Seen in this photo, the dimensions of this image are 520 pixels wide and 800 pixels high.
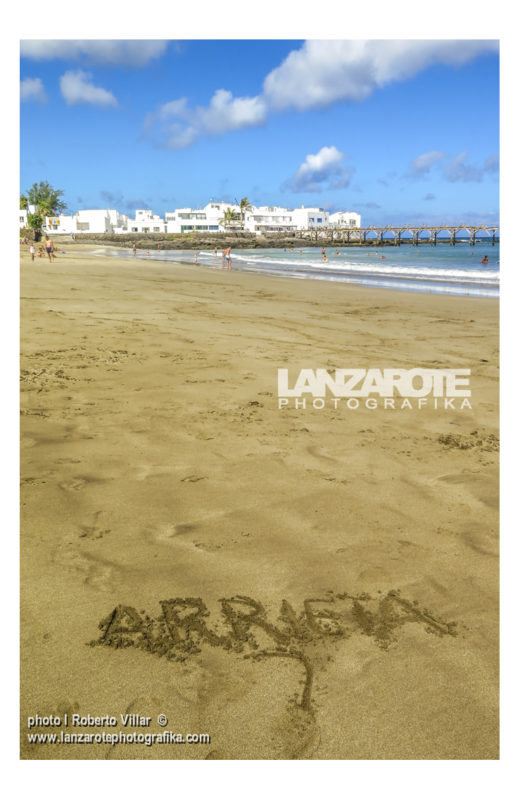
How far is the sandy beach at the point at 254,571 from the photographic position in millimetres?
1788

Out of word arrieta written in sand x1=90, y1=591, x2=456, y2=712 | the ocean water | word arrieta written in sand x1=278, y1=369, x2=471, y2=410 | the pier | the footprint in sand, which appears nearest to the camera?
word arrieta written in sand x1=90, y1=591, x2=456, y2=712

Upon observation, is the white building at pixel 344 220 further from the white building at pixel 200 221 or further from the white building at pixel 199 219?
the white building at pixel 199 219

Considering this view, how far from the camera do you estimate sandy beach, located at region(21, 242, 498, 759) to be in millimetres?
1788

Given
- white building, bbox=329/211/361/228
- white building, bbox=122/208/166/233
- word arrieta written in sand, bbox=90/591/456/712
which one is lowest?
word arrieta written in sand, bbox=90/591/456/712

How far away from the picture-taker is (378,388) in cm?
541

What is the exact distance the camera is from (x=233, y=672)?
194 cm

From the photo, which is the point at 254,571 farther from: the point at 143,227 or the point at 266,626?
the point at 143,227

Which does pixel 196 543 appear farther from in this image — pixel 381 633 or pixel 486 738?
pixel 486 738

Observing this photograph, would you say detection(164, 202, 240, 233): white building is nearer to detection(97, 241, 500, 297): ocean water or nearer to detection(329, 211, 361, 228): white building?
detection(329, 211, 361, 228): white building

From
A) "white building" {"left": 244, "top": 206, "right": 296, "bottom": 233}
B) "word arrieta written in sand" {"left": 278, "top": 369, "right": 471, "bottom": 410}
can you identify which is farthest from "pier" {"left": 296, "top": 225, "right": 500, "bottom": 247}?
"word arrieta written in sand" {"left": 278, "top": 369, "right": 471, "bottom": 410}

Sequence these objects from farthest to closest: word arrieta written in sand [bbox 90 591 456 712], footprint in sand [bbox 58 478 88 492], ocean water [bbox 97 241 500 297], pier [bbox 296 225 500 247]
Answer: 1. pier [bbox 296 225 500 247]
2. ocean water [bbox 97 241 500 297]
3. footprint in sand [bbox 58 478 88 492]
4. word arrieta written in sand [bbox 90 591 456 712]

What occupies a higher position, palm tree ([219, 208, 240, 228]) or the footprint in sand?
palm tree ([219, 208, 240, 228])

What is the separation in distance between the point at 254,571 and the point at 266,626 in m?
0.35
